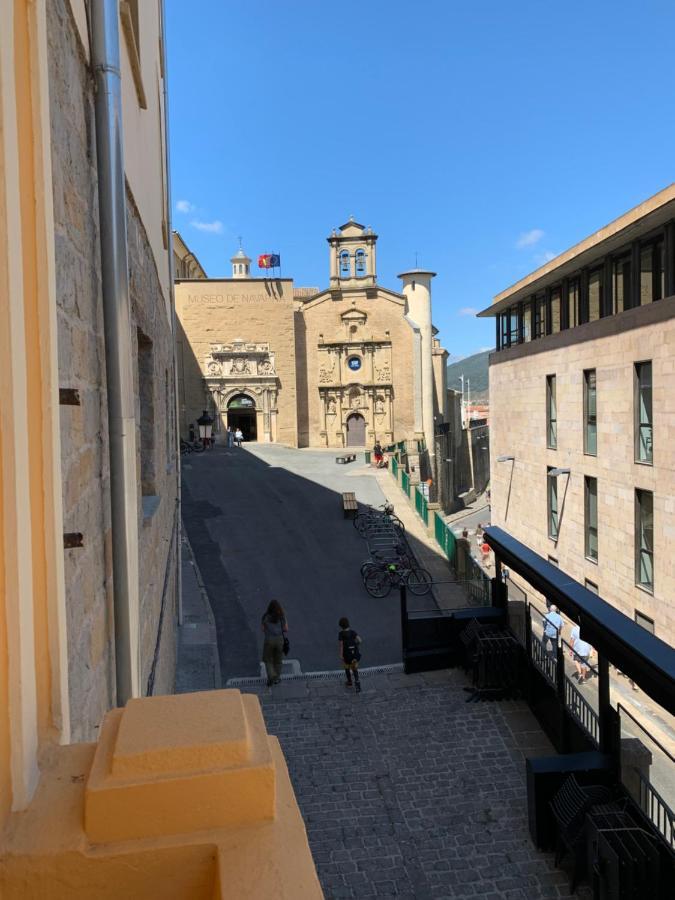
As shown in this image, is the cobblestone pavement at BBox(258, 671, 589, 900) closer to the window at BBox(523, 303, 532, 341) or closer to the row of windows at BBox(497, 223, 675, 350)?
the row of windows at BBox(497, 223, 675, 350)

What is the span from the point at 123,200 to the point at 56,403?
179cm

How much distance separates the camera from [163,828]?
1369mm

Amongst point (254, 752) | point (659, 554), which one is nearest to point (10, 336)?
point (254, 752)

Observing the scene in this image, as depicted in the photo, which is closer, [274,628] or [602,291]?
[274,628]

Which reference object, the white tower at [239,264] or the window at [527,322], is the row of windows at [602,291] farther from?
the white tower at [239,264]

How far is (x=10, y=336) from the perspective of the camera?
1650 mm

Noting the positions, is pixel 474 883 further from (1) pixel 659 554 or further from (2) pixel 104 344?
(1) pixel 659 554

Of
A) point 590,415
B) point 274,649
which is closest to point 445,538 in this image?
point 590,415

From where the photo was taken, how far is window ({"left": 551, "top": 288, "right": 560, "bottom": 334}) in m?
19.9

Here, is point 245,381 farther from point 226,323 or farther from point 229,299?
point 229,299

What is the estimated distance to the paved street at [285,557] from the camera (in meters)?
13.1

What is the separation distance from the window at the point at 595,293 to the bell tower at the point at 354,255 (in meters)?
28.2

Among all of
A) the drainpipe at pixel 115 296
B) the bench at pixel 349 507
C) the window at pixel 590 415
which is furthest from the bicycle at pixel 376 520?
the drainpipe at pixel 115 296

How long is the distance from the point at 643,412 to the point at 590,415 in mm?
2469
